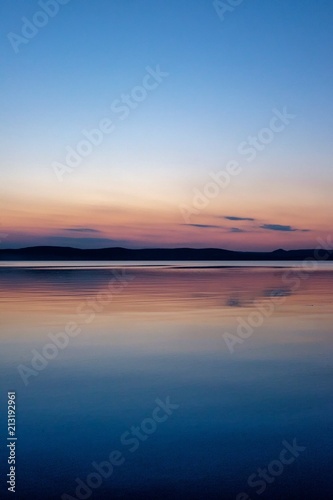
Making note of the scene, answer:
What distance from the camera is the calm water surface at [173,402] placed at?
484 centimetres

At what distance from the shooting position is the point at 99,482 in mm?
4785

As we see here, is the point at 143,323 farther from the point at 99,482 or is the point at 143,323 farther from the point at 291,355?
the point at 99,482

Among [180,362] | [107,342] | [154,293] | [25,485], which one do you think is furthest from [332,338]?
[154,293]

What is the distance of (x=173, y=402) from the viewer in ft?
23.3

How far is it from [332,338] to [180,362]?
4.12m

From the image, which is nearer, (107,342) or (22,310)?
(107,342)

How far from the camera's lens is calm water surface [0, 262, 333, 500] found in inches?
191

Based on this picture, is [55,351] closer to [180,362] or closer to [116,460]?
[180,362]

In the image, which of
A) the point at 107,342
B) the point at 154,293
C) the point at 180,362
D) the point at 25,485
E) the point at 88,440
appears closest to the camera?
the point at 25,485

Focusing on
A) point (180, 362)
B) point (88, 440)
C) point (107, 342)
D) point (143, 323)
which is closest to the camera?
point (88, 440)

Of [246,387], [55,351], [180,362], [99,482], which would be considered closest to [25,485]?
[99,482]

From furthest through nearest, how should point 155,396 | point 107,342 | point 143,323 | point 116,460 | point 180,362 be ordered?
point 143,323 → point 107,342 → point 180,362 → point 155,396 → point 116,460

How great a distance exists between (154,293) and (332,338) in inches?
459

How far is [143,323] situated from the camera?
1355cm
